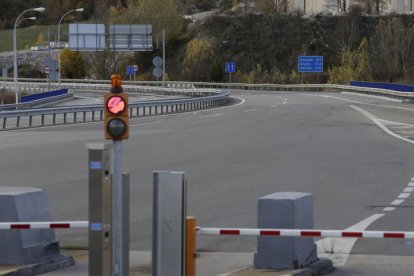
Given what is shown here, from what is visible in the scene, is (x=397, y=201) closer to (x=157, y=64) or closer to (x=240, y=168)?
(x=240, y=168)

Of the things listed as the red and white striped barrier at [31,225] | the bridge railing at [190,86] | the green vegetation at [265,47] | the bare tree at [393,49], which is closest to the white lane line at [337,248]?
the red and white striped barrier at [31,225]

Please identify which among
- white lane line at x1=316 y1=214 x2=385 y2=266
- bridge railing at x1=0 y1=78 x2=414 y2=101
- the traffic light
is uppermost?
the traffic light

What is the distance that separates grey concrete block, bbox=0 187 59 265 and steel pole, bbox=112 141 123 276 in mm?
2287

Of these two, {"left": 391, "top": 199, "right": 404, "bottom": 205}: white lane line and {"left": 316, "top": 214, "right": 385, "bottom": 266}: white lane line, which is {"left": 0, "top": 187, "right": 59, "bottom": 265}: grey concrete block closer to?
{"left": 316, "top": 214, "right": 385, "bottom": 266}: white lane line

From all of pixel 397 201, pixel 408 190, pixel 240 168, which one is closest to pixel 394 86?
pixel 240 168

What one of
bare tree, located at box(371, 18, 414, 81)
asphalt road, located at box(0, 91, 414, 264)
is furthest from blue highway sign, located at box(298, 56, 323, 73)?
asphalt road, located at box(0, 91, 414, 264)

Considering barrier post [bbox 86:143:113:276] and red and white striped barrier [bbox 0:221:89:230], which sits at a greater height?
barrier post [bbox 86:143:113:276]

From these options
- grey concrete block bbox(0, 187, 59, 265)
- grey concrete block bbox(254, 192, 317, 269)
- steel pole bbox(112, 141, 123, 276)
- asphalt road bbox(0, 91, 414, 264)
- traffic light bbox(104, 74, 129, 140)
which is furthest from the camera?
asphalt road bbox(0, 91, 414, 264)

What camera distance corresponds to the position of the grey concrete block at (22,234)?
10.0 meters

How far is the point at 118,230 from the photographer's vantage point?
25.9ft

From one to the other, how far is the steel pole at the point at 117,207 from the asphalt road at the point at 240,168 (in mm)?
3817

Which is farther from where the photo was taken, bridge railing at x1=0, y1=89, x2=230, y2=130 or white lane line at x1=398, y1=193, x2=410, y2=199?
bridge railing at x1=0, y1=89, x2=230, y2=130

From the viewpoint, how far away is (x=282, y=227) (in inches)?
383

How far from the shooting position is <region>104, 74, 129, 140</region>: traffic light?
7.92 m
